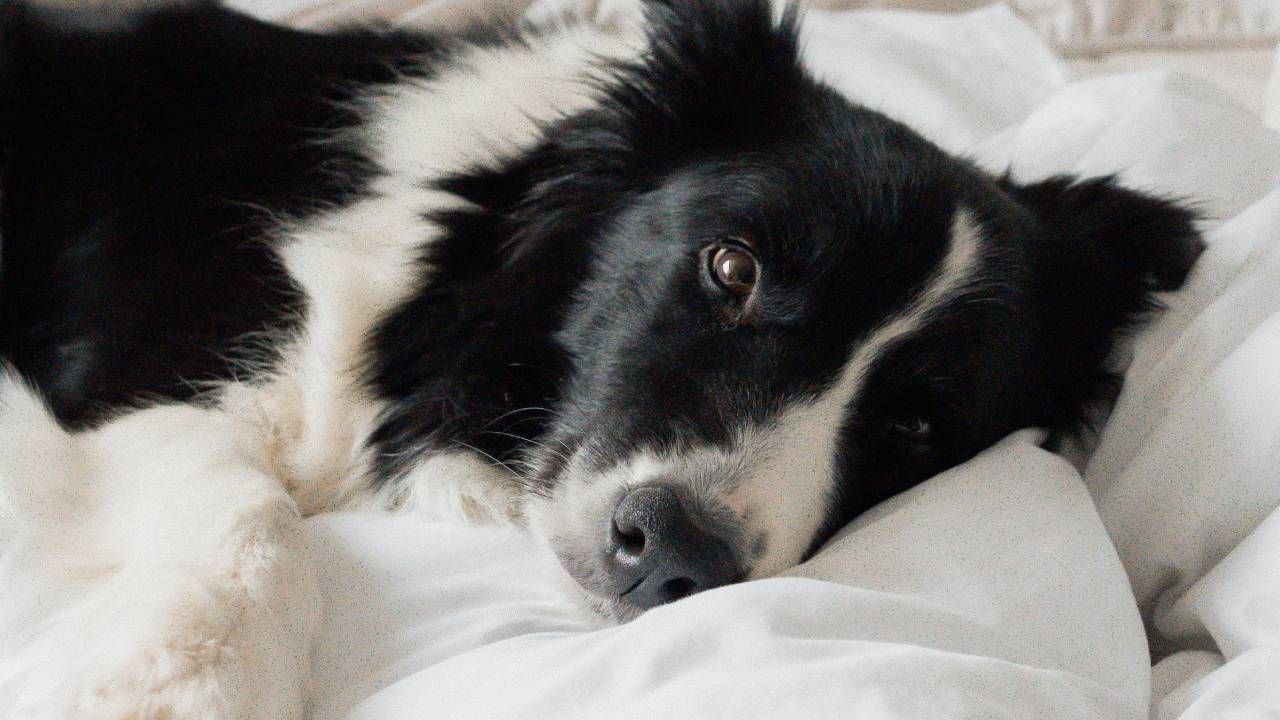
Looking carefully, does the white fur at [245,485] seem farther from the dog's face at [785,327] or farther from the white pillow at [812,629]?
the dog's face at [785,327]

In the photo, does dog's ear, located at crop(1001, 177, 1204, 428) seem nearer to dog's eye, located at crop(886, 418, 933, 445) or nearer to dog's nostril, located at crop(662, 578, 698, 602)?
dog's eye, located at crop(886, 418, 933, 445)

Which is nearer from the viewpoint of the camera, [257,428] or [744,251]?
[744,251]

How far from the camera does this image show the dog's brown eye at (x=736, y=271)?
6.84 feet

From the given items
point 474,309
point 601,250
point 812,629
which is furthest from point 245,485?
point 812,629

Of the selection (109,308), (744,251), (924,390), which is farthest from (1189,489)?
(109,308)

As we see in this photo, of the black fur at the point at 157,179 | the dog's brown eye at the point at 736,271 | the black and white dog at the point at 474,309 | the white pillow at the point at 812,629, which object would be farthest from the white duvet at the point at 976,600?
the black fur at the point at 157,179

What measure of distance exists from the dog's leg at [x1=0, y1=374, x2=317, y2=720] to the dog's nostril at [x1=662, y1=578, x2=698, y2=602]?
0.54 m

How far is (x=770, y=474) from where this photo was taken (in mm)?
1884

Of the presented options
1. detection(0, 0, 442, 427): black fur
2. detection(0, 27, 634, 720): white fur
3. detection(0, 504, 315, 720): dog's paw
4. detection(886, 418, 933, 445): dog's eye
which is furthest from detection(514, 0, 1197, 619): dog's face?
detection(0, 0, 442, 427): black fur

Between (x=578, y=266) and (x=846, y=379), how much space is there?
0.62 m

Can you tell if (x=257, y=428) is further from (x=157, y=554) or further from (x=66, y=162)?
(x=66, y=162)

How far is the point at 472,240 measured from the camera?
2.45 metres

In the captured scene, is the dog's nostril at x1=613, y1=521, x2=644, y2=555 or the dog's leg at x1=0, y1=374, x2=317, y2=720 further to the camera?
the dog's nostril at x1=613, y1=521, x2=644, y2=555

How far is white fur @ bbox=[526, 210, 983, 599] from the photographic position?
1819 mm
